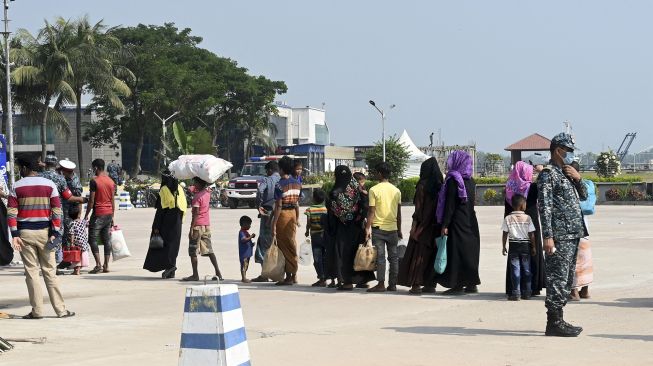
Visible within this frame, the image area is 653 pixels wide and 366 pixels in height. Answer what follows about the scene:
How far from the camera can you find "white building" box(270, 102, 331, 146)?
430 feet

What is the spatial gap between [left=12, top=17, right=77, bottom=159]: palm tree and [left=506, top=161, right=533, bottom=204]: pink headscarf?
5202 cm

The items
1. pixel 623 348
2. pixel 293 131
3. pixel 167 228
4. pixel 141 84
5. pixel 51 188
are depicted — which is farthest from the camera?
pixel 293 131

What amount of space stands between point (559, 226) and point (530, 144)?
240 ft

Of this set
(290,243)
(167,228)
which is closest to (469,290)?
(290,243)

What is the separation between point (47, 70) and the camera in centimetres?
6481

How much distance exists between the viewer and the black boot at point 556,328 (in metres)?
10.5

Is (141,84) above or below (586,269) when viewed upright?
above

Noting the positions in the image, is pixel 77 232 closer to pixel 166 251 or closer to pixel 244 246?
pixel 166 251

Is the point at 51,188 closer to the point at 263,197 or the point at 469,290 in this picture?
the point at 263,197

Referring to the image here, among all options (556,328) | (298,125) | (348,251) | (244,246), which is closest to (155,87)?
(298,125)

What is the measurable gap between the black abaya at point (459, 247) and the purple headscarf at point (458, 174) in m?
0.05

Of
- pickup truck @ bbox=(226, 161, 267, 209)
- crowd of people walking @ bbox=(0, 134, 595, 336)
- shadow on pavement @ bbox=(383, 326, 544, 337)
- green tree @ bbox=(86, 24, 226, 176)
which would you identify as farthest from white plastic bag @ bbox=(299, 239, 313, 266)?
green tree @ bbox=(86, 24, 226, 176)

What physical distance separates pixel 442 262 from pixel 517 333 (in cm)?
340

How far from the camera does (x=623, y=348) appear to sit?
32.4 ft
